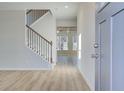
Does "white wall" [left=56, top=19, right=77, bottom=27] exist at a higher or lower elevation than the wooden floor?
higher

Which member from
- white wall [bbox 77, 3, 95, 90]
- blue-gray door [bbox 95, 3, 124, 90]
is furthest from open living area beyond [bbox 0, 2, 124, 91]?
blue-gray door [bbox 95, 3, 124, 90]

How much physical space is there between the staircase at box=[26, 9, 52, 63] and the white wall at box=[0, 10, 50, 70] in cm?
28

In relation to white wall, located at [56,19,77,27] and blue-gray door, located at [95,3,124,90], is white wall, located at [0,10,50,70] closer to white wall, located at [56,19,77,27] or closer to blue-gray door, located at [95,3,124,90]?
white wall, located at [56,19,77,27]

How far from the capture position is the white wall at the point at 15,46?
8906 millimetres

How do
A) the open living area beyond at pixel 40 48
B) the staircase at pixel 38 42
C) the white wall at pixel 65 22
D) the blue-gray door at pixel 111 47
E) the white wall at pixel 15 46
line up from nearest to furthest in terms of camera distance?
the blue-gray door at pixel 111 47 < the open living area beyond at pixel 40 48 < the white wall at pixel 15 46 < the staircase at pixel 38 42 < the white wall at pixel 65 22

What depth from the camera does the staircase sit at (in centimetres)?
905

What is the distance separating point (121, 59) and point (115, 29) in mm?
288

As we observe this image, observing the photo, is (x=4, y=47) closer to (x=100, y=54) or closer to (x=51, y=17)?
(x=51, y=17)

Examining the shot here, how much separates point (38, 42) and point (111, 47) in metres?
8.03

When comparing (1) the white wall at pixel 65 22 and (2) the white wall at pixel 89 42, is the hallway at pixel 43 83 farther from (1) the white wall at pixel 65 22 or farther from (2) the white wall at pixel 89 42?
(1) the white wall at pixel 65 22

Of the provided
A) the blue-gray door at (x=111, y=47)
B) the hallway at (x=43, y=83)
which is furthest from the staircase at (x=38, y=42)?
the blue-gray door at (x=111, y=47)

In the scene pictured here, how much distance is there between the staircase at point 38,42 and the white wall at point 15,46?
0.28m

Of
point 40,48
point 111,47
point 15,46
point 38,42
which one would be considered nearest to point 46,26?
point 38,42

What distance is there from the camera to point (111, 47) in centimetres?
187
